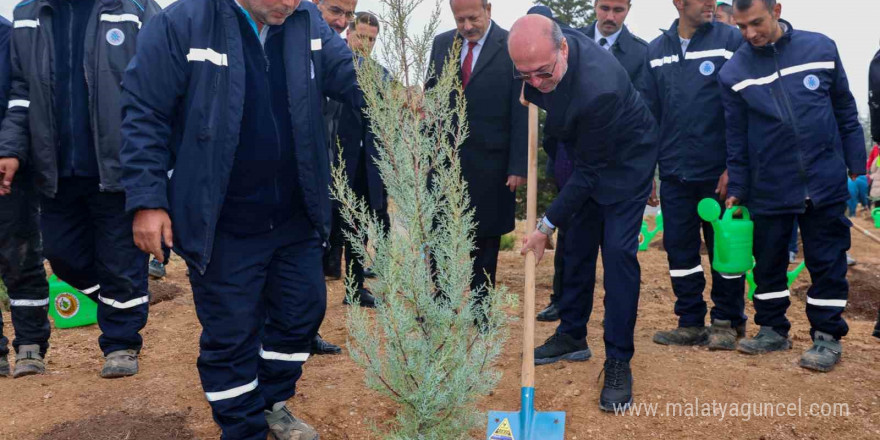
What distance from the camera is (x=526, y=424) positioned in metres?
3.35

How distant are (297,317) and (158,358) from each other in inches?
77.8

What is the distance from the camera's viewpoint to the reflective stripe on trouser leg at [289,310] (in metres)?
3.13

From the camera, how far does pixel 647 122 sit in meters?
3.78

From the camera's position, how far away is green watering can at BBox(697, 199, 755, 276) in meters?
4.38

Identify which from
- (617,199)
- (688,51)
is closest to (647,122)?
(617,199)

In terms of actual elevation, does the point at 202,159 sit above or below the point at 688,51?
below

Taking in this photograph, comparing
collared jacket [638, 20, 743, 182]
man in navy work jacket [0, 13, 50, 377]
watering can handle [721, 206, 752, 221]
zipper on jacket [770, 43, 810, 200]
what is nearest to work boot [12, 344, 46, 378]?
man in navy work jacket [0, 13, 50, 377]

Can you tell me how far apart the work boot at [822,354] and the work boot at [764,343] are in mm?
225

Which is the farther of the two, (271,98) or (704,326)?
(704,326)

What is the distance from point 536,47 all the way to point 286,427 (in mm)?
2146

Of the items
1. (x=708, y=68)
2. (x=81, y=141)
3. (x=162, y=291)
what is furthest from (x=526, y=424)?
(x=162, y=291)

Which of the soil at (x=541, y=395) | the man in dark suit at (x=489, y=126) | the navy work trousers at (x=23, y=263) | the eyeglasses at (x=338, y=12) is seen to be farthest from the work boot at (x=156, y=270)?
the man in dark suit at (x=489, y=126)

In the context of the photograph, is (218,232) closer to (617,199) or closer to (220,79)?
(220,79)

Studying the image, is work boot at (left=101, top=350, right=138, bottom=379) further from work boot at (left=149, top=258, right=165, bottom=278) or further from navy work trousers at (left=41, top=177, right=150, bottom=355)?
work boot at (left=149, top=258, right=165, bottom=278)
